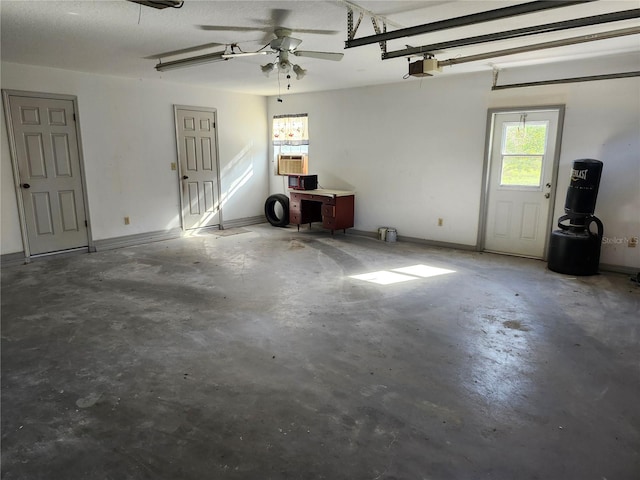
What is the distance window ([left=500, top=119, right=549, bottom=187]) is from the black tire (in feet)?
12.5

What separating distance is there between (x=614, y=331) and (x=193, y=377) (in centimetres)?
336

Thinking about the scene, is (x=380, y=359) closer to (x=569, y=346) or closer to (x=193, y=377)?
(x=193, y=377)

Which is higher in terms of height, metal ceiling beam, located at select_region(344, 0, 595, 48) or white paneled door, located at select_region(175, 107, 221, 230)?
metal ceiling beam, located at select_region(344, 0, 595, 48)

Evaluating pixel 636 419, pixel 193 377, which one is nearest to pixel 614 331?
pixel 636 419

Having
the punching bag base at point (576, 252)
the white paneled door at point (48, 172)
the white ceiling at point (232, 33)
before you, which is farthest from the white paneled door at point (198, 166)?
the punching bag base at point (576, 252)

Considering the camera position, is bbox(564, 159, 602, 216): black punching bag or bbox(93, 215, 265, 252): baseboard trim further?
bbox(93, 215, 265, 252): baseboard trim

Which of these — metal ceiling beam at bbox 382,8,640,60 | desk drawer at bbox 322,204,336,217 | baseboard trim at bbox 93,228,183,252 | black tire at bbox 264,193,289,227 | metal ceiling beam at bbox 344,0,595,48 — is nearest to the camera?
metal ceiling beam at bbox 344,0,595,48

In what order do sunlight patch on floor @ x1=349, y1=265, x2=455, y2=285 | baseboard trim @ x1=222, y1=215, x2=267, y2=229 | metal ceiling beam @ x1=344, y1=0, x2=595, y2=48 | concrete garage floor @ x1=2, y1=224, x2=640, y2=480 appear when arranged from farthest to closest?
baseboard trim @ x1=222, y1=215, x2=267, y2=229 → sunlight patch on floor @ x1=349, y1=265, x2=455, y2=285 → metal ceiling beam @ x1=344, y1=0, x2=595, y2=48 → concrete garage floor @ x1=2, y1=224, x2=640, y2=480

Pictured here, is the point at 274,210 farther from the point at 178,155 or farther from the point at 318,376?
the point at 318,376

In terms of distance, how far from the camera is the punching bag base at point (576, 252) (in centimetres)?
471

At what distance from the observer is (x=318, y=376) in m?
2.71

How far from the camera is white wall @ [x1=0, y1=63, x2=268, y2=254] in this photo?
5211mm

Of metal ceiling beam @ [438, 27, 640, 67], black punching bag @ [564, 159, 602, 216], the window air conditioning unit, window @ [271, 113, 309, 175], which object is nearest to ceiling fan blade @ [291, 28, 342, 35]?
metal ceiling beam @ [438, 27, 640, 67]

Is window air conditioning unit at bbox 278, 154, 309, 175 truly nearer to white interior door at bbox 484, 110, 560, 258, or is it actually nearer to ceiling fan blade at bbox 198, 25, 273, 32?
white interior door at bbox 484, 110, 560, 258
